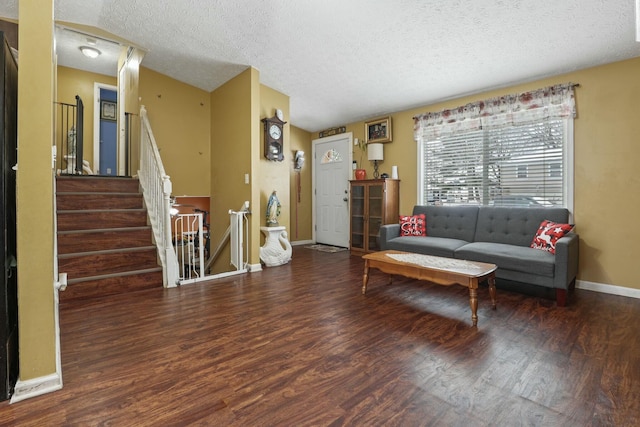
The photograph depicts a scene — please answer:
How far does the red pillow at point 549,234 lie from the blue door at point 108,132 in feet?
22.5

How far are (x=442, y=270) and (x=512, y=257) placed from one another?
0.97 meters

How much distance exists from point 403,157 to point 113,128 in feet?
18.4

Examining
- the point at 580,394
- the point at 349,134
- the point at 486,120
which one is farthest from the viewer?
the point at 349,134

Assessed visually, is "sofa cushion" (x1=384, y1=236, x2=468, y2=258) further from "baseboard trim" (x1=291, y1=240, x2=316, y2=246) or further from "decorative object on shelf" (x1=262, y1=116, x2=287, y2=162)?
"baseboard trim" (x1=291, y1=240, x2=316, y2=246)

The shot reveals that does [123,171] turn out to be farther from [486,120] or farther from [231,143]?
[486,120]

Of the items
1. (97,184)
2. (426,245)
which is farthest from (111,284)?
(426,245)

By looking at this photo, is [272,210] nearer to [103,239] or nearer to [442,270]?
[103,239]

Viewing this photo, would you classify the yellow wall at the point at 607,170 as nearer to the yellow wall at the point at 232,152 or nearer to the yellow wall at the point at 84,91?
the yellow wall at the point at 232,152

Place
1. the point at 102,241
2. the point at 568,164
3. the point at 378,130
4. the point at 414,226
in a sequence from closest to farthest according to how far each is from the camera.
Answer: the point at 102,241 → the point at 568,164 → the point at 414,226 → the point at 378,130

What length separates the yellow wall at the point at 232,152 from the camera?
3924 mm

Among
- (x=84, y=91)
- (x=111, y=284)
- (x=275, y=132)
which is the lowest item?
(x=111, y=284)

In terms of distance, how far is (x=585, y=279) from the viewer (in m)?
3.17

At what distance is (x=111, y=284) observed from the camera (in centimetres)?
290

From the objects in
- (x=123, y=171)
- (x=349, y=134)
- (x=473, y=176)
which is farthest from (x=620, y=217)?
(x=123, y=171)
